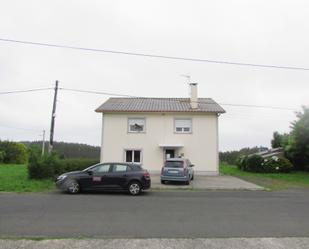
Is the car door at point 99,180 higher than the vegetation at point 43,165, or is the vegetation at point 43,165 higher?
the vegetation at point 43,165

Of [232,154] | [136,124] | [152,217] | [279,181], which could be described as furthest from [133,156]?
[232,154]

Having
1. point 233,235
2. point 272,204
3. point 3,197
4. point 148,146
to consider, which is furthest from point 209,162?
point 233,235

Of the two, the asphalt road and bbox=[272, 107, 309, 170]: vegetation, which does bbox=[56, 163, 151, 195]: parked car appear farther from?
bbox=[272, 107, 309, 170]: vegetation

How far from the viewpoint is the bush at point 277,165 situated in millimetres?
31953

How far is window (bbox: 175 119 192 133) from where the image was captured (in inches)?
1091

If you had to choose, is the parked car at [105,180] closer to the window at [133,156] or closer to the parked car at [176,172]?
the parked car at [176,172]

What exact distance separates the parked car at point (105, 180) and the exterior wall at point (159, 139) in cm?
1158

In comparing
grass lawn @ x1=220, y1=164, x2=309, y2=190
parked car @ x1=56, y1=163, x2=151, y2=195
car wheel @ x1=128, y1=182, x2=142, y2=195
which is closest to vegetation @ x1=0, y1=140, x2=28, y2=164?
grass lawn @ x1=220, y1=164, x2=309, y2=190

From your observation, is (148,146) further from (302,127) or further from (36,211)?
(36,211)

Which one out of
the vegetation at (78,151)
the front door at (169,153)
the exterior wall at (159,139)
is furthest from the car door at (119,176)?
the vegetation at (78,151)

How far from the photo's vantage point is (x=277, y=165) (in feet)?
105

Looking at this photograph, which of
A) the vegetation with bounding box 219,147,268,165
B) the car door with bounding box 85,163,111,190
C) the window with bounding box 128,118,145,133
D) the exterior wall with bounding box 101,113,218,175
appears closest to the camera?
the car door with bounding box 85,163,111,190

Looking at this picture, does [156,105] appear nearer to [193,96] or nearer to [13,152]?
[193,96]

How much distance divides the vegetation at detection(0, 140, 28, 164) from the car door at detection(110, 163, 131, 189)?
43923 mm
